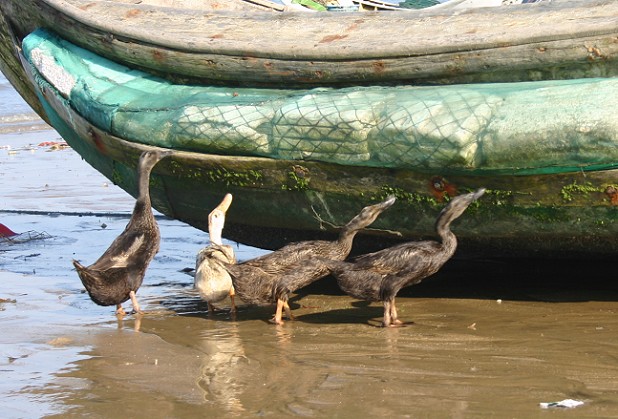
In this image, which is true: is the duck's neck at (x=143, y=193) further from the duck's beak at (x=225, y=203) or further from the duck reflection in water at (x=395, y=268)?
the duck reflection in water at (x=395, y=268)

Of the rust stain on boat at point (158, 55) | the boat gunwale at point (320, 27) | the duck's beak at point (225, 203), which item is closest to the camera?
the boat gunwale at point (320, 27)

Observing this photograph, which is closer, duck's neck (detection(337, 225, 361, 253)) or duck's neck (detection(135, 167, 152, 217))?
duck's neck (detection(337, 225, 361, 253))

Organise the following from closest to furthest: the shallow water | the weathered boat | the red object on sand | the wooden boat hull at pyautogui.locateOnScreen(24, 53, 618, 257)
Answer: the shallow water
the weathered boat
the wooden boat hull at pyautogui.locateOnScreen(24, 53, 618, 257)
the red object on sand

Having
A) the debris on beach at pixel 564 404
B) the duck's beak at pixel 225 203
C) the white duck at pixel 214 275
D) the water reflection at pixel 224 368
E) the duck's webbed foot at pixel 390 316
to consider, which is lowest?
the debris on beach at pixel 564 404

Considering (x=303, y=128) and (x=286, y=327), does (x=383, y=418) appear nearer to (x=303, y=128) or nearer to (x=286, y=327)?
(x=286, y=327)

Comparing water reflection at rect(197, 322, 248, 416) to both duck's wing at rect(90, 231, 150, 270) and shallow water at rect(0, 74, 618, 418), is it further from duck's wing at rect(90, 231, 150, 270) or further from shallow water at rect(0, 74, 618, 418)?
duck's wing at rect(90, 231, 150, 270)

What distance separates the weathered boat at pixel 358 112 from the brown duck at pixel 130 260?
6.7 inches

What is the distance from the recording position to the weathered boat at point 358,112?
19.0ft

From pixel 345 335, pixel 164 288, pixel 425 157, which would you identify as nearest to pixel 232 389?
pixel 345 335

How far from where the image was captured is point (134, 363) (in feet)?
18.2

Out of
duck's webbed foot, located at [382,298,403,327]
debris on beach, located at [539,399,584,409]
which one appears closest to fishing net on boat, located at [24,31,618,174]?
duck's webbed foot, located at [382,298,403,327]

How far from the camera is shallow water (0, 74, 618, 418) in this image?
15.7 feet

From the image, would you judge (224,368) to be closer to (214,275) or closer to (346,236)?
(214,275)

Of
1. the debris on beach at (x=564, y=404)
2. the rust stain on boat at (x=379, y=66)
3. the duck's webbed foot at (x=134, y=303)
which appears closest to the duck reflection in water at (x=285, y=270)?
the duck's webbed foot at (x=134, y=303)
